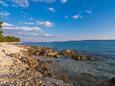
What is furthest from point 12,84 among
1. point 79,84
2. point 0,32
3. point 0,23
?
point 0,32

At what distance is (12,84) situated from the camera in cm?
1291

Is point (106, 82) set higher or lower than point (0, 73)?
lower

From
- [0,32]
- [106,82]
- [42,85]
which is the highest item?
[0,32]

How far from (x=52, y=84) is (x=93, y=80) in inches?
280

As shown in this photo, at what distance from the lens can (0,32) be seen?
114938 millimetres

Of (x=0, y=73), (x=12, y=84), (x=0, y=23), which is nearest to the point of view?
(x=12, y=84)

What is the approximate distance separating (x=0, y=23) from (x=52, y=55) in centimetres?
6676

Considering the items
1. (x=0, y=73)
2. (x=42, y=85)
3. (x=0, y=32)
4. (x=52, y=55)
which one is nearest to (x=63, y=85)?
(x=42, y=85)

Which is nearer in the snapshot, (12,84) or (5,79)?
(12,84)

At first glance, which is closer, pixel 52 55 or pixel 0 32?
pixel 52 55

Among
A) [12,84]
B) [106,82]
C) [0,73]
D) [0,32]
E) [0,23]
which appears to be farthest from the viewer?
[0,32]

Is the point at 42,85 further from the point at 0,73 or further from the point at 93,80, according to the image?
the point at 93,80

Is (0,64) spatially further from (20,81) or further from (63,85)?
(63,85)

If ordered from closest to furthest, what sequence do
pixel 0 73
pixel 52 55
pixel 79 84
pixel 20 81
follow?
pixel 20 81 → pixel 0 73 → pixel 79 84 → pixel 52 55
